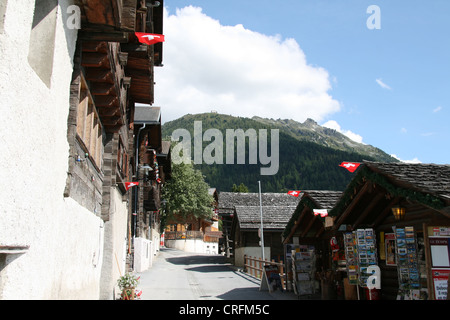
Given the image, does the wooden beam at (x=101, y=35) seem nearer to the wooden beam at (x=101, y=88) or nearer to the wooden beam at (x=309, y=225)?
the wooden beam at (x=101, y=88)

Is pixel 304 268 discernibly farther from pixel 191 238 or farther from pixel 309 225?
pixel 191 238

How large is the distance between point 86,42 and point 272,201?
109 ft

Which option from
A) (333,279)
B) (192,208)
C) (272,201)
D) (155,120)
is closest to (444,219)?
(333,279)

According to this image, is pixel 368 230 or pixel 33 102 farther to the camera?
pixel 368 230

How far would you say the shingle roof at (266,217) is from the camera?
28422 mm

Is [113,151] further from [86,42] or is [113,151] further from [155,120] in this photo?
[155,120]

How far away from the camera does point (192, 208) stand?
46.2 meters

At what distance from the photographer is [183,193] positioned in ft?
152

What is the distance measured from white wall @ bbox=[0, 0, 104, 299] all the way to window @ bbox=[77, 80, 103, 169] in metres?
2.04

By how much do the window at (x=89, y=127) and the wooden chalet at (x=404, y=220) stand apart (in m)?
6.10

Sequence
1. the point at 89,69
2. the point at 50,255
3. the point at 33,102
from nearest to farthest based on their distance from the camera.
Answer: the point at 33,102 < the point at 50,255 < the point at 89,69

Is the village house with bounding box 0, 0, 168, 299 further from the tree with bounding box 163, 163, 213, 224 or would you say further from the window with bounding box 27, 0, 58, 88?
the tree with bounding box 163, 163, 213, 224
